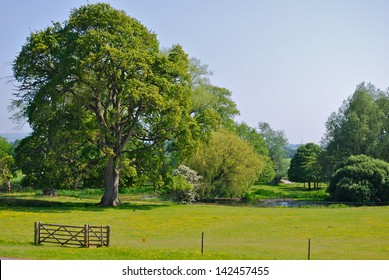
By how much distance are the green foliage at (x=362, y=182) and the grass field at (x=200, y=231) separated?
18.1 metres

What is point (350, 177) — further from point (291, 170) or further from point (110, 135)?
point (291, 170)

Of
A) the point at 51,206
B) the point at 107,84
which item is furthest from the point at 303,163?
the point at 51,206

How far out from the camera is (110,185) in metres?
66.9

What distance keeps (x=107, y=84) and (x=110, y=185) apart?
11.9m

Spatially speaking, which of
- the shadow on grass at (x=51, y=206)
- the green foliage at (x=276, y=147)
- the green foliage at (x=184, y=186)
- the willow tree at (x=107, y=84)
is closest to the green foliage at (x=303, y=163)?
the green foliage at (x=276, y=147)

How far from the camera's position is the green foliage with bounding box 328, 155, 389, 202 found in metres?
80.2

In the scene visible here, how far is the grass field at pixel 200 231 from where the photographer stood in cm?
3164

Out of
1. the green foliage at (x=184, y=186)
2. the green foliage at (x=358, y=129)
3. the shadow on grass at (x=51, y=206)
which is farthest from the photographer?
the green foliage at (x=358, y=129)

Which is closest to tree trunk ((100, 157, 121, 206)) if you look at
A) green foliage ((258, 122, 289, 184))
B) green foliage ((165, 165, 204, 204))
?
green foliage ((165, 165, 204, 204))

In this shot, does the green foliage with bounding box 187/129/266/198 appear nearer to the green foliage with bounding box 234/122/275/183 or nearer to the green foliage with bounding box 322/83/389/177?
the green foliage with bounding box 322/83/389/177

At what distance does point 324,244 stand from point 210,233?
31.0 feet

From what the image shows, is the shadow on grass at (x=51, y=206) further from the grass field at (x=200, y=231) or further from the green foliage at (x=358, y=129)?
the green foliage at (x=358, y=129)

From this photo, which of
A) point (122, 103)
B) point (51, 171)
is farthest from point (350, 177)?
point (51, 171)

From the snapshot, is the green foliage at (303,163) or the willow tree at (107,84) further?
the green foliage at (303,163)
